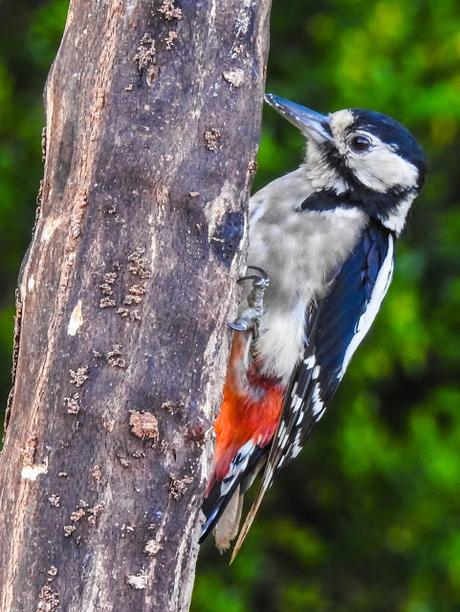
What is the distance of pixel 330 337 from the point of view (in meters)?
3.71

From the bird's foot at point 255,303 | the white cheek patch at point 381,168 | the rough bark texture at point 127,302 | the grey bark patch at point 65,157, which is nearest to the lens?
the rough bark texture at point 127,302

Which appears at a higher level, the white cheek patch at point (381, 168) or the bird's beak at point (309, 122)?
the bird's beak at point (309, 122)

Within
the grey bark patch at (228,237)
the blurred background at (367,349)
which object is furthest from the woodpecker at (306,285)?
the blurred background at (367,349)

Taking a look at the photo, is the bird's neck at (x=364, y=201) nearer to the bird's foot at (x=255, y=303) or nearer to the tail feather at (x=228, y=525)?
the bird's foot at (x=255, y=303)

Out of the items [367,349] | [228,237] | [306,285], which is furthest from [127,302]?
[367,349]

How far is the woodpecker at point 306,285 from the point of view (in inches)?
142

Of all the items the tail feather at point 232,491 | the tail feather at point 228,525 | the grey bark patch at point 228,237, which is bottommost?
the tail feather at point 228,525

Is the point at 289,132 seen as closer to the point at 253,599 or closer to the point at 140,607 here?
the point at 253,599

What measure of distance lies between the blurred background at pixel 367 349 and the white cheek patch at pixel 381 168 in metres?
0.85

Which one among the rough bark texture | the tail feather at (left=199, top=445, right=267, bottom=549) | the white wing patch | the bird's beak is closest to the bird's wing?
the white wing patch

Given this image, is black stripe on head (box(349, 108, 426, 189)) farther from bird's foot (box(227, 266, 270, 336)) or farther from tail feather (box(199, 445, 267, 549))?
tail feather (box(199, 445, 267, 549))

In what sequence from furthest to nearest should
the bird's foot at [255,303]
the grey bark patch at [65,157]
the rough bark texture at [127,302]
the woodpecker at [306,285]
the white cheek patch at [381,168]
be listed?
1. the white cheek patch at [381,168]
2. the woodpecker at [306,285]
3. the bird's foot at [255,303]
4. the grey bark patch at [65,157]
5. the rough bark texture at [127,302]

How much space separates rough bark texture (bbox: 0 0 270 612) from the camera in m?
2.57

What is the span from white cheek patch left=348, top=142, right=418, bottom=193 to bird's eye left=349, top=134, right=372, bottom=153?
0.08 ft
